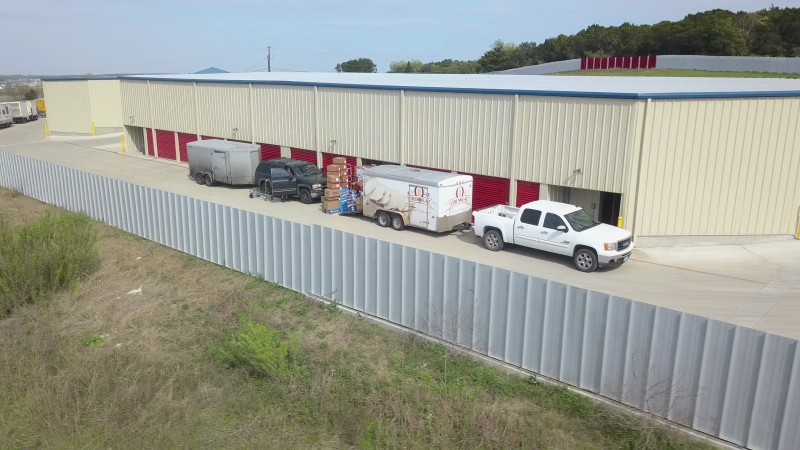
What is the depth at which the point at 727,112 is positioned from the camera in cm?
2030

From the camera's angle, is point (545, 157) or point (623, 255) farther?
point (545, 157)

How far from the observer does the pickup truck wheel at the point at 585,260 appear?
18.3 m

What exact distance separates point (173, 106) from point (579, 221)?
96.4ft

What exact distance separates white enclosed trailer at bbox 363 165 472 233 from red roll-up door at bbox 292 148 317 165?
7975 mm

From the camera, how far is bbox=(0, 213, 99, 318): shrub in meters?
13.9

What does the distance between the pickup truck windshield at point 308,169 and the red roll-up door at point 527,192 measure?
9.60 metres

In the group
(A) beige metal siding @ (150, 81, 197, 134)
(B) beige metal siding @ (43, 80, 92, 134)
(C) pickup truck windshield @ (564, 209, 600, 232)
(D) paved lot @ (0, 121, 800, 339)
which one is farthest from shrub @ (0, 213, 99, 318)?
(B) beige metal siding @ (43, 80, 92, 134)

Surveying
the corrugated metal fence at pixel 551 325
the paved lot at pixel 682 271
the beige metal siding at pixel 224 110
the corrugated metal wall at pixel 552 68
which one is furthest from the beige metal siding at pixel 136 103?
the corrugated metal wall at pixel 552 68

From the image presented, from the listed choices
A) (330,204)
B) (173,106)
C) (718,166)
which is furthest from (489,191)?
(173,106)

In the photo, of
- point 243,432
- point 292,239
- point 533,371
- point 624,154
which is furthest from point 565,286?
point 624,154

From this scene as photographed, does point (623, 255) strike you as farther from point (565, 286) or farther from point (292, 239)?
point (292, 239)

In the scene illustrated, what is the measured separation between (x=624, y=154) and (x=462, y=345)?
11007 mm

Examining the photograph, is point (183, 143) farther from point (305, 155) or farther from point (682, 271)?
point (682, 271)

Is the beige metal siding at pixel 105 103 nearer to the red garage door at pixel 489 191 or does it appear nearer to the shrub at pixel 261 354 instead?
the red garage door at pixel 489 191
